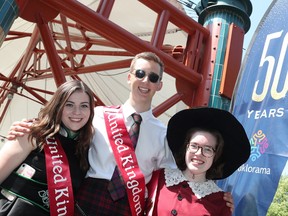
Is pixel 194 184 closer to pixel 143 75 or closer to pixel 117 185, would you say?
pixel 117 185

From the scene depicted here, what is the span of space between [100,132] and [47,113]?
17.3 inches

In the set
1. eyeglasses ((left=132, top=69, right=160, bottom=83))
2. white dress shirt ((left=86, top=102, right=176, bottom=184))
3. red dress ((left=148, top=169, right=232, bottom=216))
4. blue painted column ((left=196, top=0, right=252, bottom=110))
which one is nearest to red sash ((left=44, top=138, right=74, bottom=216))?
white dress shirt ((left=86, top=102, right=176, bottom=184))

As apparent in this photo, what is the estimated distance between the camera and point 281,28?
9.38 feet

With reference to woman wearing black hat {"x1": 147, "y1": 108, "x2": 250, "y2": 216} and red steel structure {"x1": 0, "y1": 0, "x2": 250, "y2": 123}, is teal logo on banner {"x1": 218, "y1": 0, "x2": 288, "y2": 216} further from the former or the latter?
red steel structure {"x1": 0, "y1": 0, "x2": 250, "y2": 123}

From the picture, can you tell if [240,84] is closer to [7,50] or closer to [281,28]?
[281,28]

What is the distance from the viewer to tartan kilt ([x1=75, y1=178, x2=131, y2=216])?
7.55ft

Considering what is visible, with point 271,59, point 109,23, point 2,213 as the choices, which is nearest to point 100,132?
point 2,213

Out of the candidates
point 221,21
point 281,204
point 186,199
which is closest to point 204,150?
point 186,199

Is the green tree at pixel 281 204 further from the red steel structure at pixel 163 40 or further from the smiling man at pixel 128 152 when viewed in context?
the smiling man at pixel 128 152

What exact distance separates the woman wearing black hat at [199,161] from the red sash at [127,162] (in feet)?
0.30

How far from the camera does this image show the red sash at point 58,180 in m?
2.18

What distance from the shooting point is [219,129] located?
243 centimetres

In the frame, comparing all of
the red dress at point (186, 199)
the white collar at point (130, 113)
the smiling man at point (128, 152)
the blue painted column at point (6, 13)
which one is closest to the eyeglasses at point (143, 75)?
the smiling man at point (128, 152)

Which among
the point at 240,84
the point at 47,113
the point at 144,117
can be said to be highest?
the point at 240,84
